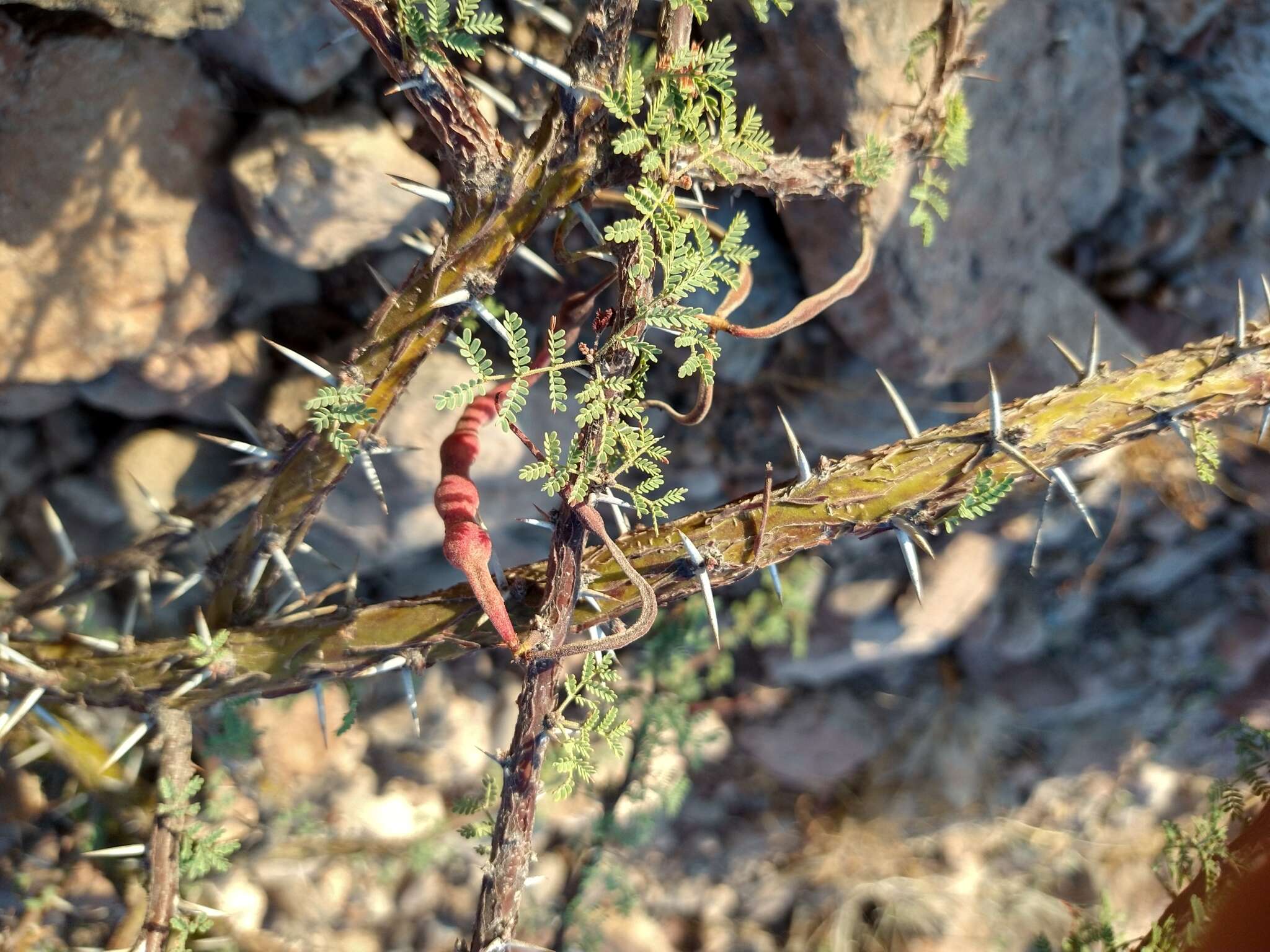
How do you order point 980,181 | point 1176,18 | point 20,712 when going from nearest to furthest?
point 20,712, point 980,181, point 1176,18

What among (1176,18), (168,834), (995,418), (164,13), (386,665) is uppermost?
(1176,18)

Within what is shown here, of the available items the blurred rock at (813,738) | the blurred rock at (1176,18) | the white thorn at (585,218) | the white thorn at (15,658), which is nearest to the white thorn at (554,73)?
the white thorn at (585,218)

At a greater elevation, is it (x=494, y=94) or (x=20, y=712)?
(x=494, y=94)

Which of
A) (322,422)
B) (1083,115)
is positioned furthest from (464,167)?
(1083,115)

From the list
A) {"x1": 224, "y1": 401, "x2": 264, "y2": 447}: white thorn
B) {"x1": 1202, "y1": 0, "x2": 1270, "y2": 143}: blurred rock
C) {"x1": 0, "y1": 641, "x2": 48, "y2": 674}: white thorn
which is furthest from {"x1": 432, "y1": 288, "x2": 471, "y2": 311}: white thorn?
{"x1": 1202, "y1": 0, "x2": 1270, "y2": 143}: blurred rock

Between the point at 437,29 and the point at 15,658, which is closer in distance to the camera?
the point at 437,29

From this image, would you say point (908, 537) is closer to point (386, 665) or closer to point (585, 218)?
point (585, 218)

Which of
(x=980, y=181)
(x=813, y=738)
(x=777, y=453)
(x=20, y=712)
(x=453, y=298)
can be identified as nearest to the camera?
(x=453, y=298)

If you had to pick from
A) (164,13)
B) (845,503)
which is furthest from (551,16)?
(845,503)

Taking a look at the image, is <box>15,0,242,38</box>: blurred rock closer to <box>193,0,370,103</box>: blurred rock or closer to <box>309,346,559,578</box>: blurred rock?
<box>193,0,370,103</box>: blurred rock
